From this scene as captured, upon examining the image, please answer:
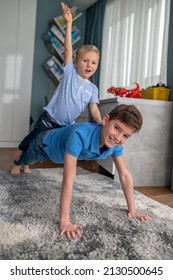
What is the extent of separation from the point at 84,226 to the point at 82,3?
3995 millimetres

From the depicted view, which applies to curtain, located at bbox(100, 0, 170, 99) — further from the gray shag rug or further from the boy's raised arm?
the gray shag rug

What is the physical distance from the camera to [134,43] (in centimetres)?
326

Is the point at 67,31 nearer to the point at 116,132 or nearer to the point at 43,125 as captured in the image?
the point at 43,125

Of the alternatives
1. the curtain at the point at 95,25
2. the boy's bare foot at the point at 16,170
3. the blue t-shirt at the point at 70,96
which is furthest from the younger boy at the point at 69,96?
the curtain at the point at 95,25

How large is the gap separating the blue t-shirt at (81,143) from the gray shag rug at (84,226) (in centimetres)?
24

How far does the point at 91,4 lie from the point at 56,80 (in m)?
1.26

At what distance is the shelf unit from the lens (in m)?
4.10

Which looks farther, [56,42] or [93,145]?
[56,42]

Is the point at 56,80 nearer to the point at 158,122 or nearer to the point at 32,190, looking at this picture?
the point at 158,122

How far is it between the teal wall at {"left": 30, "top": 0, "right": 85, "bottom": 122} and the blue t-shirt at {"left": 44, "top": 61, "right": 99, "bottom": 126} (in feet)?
8.77

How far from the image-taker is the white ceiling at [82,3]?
13.9 ft

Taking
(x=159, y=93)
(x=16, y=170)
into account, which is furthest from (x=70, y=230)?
(x=159, y=93)
